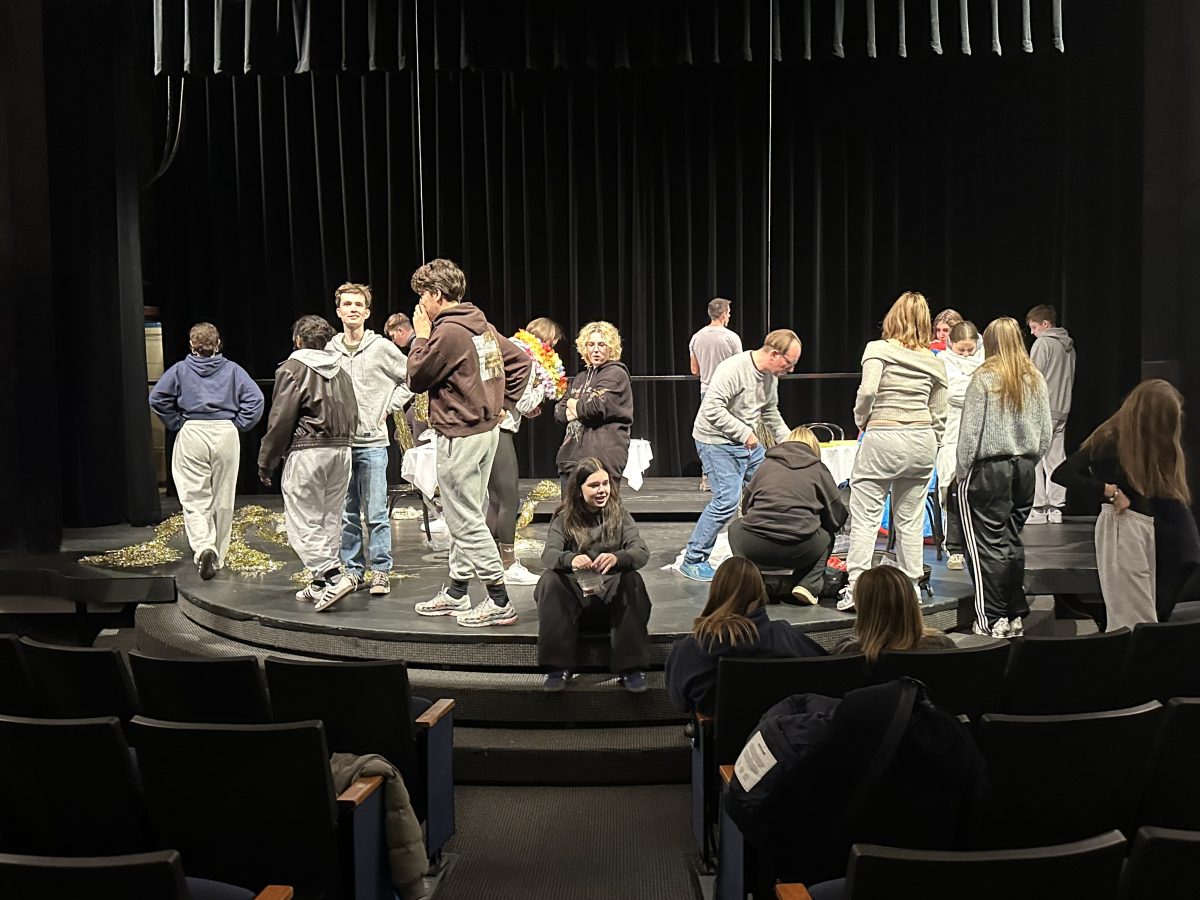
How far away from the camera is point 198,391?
5969 millimetres

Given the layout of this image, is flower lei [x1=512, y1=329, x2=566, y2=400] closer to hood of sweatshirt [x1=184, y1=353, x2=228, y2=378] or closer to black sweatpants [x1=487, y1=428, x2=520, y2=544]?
black sweatpants [x1=487, y1=428, x2=520, y2=544]

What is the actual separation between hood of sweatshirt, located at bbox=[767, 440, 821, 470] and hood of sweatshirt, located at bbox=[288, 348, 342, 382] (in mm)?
2016

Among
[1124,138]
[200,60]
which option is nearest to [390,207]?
[200,60]

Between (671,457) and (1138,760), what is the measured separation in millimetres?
8552

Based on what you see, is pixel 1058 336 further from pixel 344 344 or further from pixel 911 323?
pixel 344 344

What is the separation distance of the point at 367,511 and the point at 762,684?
9.48 ft

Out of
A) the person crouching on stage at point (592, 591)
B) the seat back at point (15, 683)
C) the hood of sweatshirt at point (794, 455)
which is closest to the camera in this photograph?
the seat back at point (15, 683)

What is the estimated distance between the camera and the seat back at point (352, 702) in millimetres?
2994

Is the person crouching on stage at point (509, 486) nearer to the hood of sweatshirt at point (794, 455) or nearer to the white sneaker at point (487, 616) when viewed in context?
the white sneaker at point (487, 616)

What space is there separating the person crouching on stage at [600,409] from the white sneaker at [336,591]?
116cm

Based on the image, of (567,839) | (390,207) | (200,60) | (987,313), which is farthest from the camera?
(390,207)

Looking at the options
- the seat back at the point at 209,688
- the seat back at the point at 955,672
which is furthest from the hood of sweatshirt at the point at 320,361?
the seat back at the point at 955,672

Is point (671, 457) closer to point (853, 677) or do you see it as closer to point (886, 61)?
point (886, 61)

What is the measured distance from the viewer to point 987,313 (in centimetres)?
1008
